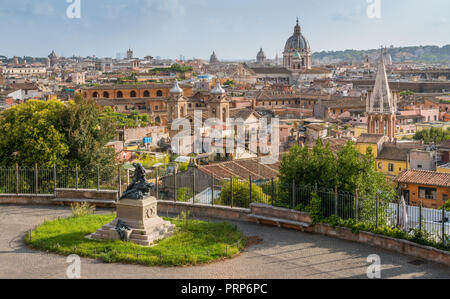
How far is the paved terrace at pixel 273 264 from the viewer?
29.9 ft

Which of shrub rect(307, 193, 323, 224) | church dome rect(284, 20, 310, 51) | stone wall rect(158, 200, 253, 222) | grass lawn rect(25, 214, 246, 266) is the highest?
church dome rect(284, 20, 310, 51)

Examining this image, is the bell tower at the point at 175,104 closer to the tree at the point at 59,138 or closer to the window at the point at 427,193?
the window at the point at 427,193

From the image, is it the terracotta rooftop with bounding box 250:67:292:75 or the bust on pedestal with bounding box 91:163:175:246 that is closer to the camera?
the bust on pedestal with bounding box 91:163:175:246

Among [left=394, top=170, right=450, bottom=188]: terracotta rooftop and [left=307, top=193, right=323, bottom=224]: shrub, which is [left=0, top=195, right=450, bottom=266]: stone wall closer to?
[left=307, top=193, right=323, bottom=224]: shrub

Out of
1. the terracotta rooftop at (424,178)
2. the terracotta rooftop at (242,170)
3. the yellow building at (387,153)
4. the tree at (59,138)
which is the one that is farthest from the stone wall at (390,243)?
the yellow building at (387,153)

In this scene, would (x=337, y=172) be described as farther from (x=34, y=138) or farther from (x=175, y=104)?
(x=175, y=104)

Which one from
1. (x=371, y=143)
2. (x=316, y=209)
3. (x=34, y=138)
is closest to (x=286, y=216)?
(x=316, y=209)

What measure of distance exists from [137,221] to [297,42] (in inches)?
5352

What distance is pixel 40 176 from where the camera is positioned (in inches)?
605

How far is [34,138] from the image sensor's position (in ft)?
58.5

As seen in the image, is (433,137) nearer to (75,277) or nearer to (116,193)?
(116,193)

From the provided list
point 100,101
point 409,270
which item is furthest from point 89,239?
point 100,101

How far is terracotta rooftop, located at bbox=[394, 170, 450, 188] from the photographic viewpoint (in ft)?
73.5

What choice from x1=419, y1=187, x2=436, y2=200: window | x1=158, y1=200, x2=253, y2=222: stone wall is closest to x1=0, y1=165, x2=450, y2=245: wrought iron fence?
x1=158, y1=200, x2=253, y2=222: stone wall
